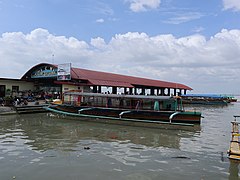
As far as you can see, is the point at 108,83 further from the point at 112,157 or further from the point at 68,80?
the point at 112,157

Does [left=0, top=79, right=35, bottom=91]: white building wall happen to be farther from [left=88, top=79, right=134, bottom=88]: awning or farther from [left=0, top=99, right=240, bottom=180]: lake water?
[left=0, top=99, right=240, bottom=180]: lake water

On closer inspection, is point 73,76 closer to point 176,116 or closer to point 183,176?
point 176,116

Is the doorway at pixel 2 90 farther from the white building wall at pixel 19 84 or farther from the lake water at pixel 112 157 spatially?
the lake water at pixel 112 157

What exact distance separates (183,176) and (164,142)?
4678mm

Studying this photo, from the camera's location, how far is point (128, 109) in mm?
18125

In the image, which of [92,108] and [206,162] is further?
[92,108]

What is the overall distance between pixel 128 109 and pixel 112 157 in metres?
9.82

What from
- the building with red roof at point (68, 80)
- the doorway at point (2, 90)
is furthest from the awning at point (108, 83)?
the doorway at point (2, 90)

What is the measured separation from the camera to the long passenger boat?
647 inches

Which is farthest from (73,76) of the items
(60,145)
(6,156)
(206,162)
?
(206,162)

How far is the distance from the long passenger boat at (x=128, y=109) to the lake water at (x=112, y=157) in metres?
3.73

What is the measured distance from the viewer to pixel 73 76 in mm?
25250

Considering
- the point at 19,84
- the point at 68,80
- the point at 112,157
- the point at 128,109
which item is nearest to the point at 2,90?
the point at 19,84

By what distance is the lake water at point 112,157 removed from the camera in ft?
22.0
